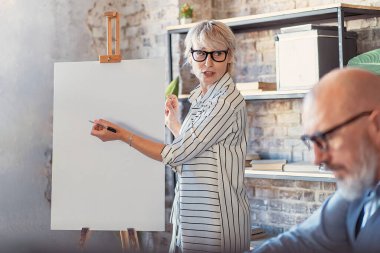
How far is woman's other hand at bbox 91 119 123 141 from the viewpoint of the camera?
9.26 feet

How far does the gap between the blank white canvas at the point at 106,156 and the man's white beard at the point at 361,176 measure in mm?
1706

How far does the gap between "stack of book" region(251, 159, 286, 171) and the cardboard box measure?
49cm

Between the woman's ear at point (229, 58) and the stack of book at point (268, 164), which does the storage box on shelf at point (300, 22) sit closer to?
the stack of book at point (268, 164)

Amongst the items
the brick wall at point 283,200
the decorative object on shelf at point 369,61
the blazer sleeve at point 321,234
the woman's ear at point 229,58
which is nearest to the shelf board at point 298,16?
the decorative object on shelf at point 369,61

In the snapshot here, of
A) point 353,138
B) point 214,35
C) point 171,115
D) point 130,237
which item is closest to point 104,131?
point 171,115

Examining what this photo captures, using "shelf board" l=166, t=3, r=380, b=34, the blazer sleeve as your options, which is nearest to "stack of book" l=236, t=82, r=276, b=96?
"shelf board" l=166, t=3, r=380, b=34

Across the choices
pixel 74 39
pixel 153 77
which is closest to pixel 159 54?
pixel 74 39

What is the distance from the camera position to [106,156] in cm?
309

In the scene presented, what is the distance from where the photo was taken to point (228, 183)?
2.52 metres

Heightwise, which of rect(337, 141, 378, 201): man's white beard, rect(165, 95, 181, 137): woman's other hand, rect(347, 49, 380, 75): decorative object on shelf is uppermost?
rect(347, 49, 380, 75): decorative object on shelf

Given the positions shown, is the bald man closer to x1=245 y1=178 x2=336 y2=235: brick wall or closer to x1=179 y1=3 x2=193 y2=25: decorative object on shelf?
x1=245 y1=178 x2=336 y2=235: brick wall

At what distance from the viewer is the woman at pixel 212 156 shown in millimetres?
2514

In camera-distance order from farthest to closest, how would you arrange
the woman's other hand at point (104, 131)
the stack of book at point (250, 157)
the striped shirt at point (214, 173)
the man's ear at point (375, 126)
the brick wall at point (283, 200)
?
1. the stack of book at point (250, 157)
2. the brick wall at point (283, 200)
3. the woman's other hand at point (104, 131)
4. the striped shirt at point (214, 173)
5. the man's ear at point (375, 126)

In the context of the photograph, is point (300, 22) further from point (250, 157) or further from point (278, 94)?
point (250, 157)
